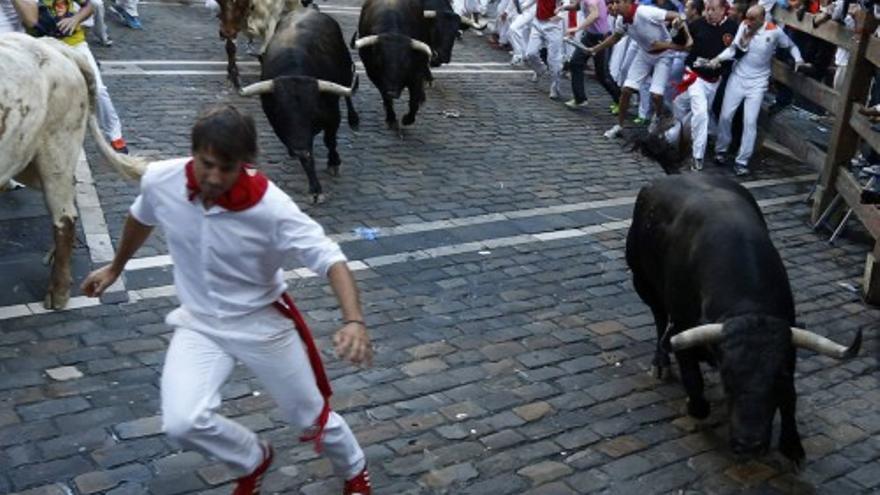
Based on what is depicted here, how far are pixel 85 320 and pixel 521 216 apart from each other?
445 cm

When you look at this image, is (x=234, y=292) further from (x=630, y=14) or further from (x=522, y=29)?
(x=522, y=29)

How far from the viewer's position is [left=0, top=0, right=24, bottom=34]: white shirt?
27.9 feet

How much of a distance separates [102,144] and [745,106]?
8130 millimetres

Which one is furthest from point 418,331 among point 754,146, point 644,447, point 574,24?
point 574,24

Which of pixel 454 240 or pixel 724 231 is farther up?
pixel 724 231

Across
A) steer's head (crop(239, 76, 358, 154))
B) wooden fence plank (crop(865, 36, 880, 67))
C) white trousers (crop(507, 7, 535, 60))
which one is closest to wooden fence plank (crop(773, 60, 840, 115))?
wooden fence plank (crop(865, 36, 880, 67))

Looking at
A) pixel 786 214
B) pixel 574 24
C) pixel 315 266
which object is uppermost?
pixel 315 266

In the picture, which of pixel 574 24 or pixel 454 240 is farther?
pixel 574 24

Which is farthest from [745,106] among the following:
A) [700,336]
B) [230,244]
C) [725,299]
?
[230,244]

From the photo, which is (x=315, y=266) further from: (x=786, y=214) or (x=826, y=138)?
(x=826, y=138)

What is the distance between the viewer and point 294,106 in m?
9.85

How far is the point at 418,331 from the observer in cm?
714

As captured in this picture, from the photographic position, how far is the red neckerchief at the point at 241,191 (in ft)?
13.3

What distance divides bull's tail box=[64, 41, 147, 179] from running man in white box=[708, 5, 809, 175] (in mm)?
7653
